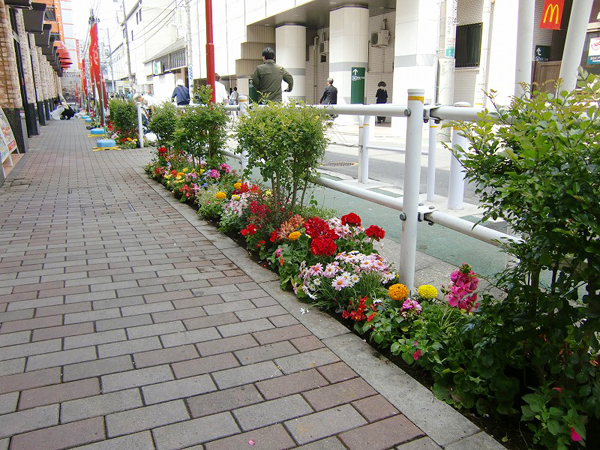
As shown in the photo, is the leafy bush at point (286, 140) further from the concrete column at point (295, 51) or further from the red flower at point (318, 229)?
the concrete column at point (295, 51)

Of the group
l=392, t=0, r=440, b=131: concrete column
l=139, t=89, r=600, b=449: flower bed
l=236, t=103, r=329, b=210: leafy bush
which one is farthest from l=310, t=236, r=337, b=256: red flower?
l=392, t=0, r=440, b=131: concrete column

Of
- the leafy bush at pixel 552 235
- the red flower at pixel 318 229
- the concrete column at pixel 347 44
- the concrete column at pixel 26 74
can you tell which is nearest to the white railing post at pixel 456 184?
the red flower at pixel 318 229

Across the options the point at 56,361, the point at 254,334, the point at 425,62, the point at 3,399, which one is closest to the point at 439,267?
the point at 254,334

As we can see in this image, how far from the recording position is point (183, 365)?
275 centimetres

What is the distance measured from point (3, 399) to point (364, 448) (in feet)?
5.62

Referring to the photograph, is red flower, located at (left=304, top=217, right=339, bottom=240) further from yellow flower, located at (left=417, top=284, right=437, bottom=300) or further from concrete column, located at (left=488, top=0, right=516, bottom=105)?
concrete column, located at (left=488, top=0, right=516, bottom=105)

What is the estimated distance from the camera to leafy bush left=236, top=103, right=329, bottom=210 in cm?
412

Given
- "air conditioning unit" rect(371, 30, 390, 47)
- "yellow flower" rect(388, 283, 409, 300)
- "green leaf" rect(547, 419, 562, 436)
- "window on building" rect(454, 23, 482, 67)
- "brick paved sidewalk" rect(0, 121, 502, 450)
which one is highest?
"air conditioning unit" rect(371, 30, 390, 47)

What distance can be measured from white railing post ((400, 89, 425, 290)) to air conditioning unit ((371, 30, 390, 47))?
22615 millimetres

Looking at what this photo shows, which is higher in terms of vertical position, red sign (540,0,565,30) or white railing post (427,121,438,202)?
red sign (540,0,565,30)

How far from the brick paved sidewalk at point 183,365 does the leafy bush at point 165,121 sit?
4.47 meters

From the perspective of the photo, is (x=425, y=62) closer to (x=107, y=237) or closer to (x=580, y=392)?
(x=107, y=237)

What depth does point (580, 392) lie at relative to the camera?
191 cm

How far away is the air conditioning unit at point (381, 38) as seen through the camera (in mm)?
24005
